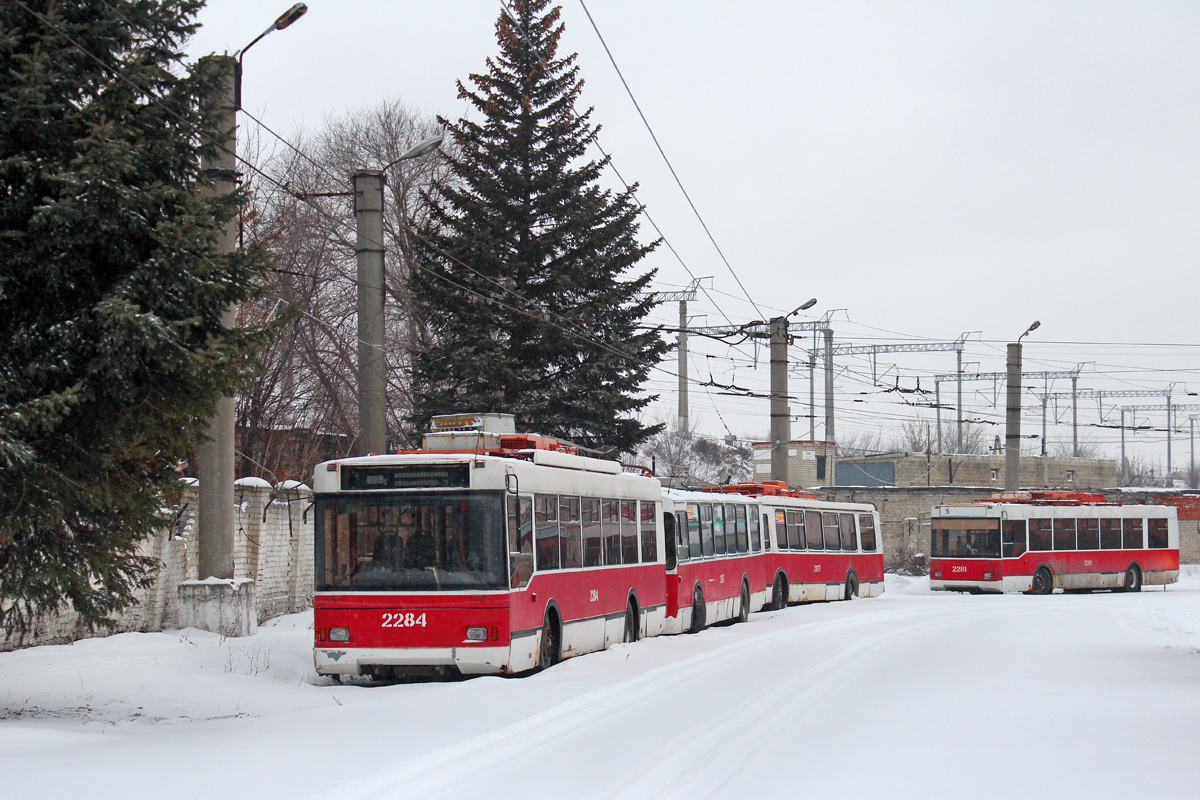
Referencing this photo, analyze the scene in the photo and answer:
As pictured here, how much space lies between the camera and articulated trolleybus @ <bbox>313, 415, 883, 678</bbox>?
13648 millimetres

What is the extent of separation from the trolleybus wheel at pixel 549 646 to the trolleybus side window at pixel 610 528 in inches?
90.5

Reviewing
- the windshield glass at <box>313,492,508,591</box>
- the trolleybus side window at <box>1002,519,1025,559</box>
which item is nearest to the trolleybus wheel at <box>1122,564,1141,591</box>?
the trolleybus side window at <box>1002,519,1025,559</box>

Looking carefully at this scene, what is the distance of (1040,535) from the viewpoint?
39.2 meters

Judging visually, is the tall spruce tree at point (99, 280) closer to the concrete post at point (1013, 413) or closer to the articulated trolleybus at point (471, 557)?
the articulated trolleybus at point (471, 557)

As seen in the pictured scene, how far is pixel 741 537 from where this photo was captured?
27.0 meters

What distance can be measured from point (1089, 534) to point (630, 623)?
2675cm

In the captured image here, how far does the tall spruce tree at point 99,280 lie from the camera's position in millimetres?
9562

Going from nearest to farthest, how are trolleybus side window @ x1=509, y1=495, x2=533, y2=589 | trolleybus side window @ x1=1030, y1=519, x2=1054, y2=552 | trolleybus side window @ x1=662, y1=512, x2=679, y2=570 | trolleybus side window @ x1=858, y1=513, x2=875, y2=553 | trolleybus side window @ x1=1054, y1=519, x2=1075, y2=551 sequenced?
trolleybus side window @ x1=509, y1=495, x2=533, y2=589, trolleybus side window @ x1=662, y1=512, x2=679, y2=570, trolleybus side window @ x1=858, y1=513, x2=875, y2=553, trolleybus side window @ x1=1030, y1=519, x2=1054, y2=552, trolleybus side window @ x1=1054, y1=519, x2=1075, y2=551

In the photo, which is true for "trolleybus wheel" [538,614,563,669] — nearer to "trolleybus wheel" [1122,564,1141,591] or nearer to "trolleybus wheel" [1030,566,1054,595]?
"trolleybus wheel" [1030,566,1054,595]

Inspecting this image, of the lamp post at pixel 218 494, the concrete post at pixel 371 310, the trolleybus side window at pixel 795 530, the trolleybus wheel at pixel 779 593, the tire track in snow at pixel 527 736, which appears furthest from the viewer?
the trolleybus side window at pixel 795 530

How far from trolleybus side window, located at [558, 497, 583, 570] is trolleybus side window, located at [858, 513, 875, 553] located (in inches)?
806

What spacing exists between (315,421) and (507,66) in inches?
449

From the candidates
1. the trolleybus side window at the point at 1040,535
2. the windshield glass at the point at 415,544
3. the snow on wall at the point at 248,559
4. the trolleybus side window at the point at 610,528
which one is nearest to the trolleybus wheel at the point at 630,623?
the trolleybus side window at the point at 610,528

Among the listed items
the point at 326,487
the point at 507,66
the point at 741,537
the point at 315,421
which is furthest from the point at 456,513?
the point at 315,421
